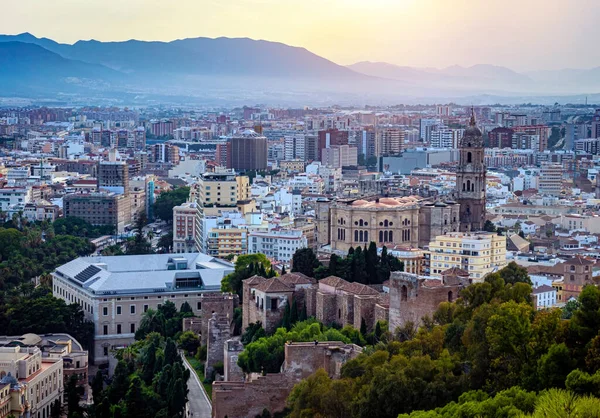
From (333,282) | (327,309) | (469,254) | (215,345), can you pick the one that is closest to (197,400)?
(215,345)

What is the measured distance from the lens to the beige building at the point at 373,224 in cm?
3509

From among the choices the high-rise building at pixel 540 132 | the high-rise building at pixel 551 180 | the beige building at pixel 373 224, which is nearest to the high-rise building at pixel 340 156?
the high-rise building at pixel 540 132

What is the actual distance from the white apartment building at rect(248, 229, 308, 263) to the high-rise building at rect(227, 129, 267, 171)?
138 ft

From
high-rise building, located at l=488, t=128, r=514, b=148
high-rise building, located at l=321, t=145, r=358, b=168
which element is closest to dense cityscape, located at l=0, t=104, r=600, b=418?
high-rise building, located at l=321, t=145, r=358, b=168

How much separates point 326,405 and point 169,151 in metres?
71.0

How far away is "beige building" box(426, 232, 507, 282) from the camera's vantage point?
101 feet

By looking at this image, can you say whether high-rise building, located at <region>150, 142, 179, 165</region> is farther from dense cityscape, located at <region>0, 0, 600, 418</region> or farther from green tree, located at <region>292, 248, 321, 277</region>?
green tree, located at <region>292, 248, 321, 277</region>

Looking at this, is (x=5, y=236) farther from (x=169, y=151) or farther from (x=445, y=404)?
(x=169, y=151)

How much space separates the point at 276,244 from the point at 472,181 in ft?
20.8

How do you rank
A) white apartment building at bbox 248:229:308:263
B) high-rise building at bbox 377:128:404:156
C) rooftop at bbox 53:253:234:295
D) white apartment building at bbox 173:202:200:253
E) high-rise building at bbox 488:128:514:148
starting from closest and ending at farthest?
rooftop at bbox 53:253:234:295 < white apartment building at bbox 248:229:308:263 < white apartment building at bbox 173:202:200:253 < high-rise building at bbox 377:128:404:156 < high-rise building at bbox 488:128:514:148

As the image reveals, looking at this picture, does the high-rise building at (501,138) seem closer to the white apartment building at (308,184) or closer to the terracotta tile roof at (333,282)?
the white apartment building at (308,184)

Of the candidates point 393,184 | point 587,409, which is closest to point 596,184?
point 393,184

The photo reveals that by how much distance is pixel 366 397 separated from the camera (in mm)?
16609

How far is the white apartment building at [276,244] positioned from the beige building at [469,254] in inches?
284
